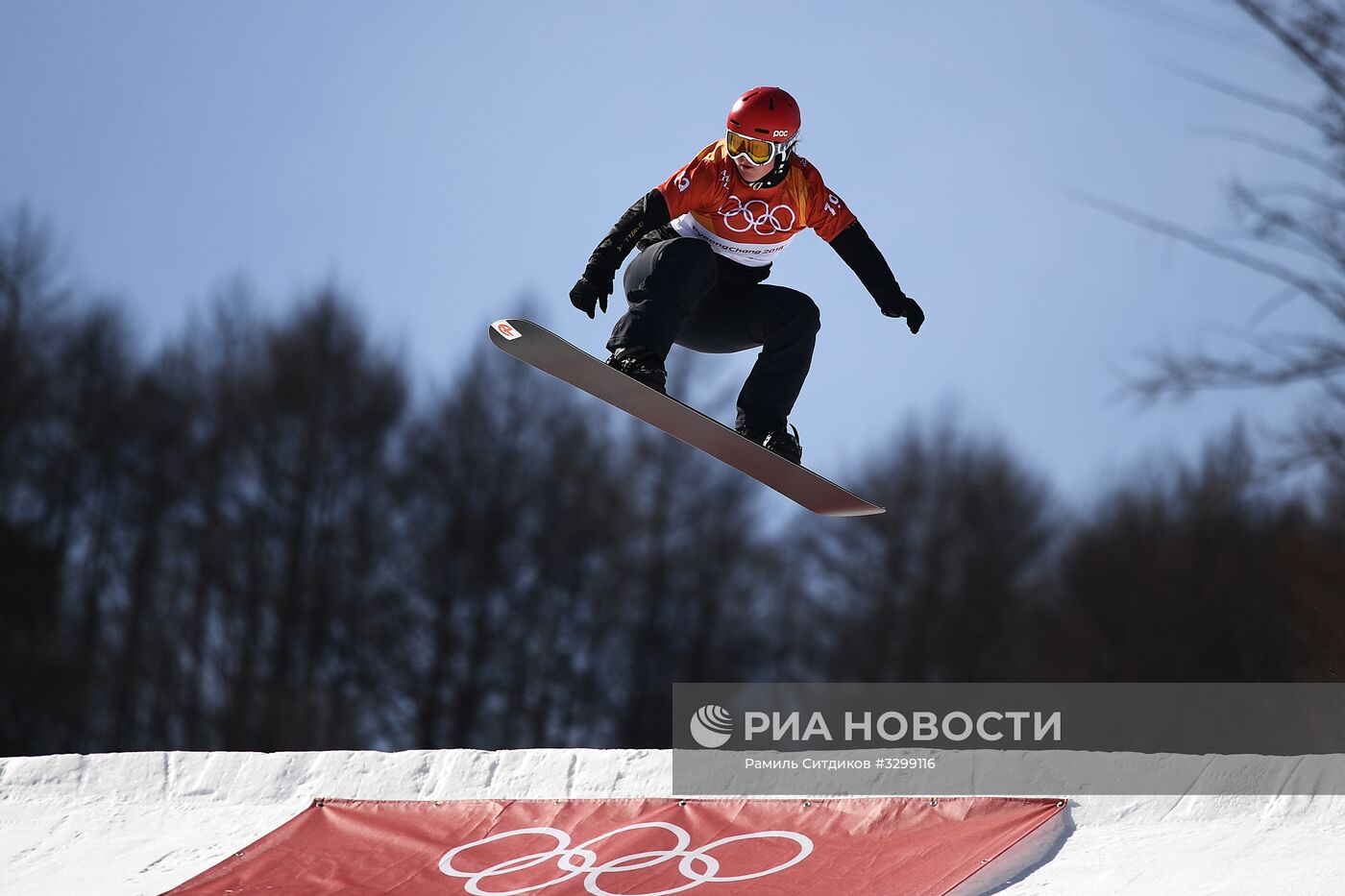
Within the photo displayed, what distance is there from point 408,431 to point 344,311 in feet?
8.37

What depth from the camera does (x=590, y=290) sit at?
5.62 metres

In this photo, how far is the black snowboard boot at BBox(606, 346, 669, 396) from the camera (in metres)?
5.61

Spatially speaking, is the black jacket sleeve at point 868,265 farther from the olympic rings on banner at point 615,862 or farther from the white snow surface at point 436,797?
the olympic rings on banner at point 615,862

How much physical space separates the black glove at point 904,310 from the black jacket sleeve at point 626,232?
1119 mm

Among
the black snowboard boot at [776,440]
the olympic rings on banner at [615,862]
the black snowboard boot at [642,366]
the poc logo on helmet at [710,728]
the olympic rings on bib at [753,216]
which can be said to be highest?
the olympic rings on bib at [753,216]

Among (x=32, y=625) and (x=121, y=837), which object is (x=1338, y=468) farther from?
(x=32, y=625)

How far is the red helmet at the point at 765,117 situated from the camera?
5.52 metres

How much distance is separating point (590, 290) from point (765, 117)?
3.12 ft

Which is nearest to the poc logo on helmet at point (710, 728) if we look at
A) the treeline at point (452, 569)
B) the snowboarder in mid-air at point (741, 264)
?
the snowboarder in mid-air at point (741, 264)

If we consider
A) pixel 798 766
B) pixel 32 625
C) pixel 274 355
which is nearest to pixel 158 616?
pixel 32 625

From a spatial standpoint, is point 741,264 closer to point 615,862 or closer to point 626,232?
point 626,232

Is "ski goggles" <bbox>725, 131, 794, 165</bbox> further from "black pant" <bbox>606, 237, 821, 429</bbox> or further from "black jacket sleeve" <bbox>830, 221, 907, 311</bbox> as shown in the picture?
"black jacket sleeve" <bbox>830, 221, 907, 311</bbox>

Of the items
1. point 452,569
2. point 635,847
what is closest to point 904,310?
point 635,847

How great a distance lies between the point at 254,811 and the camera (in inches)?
238
